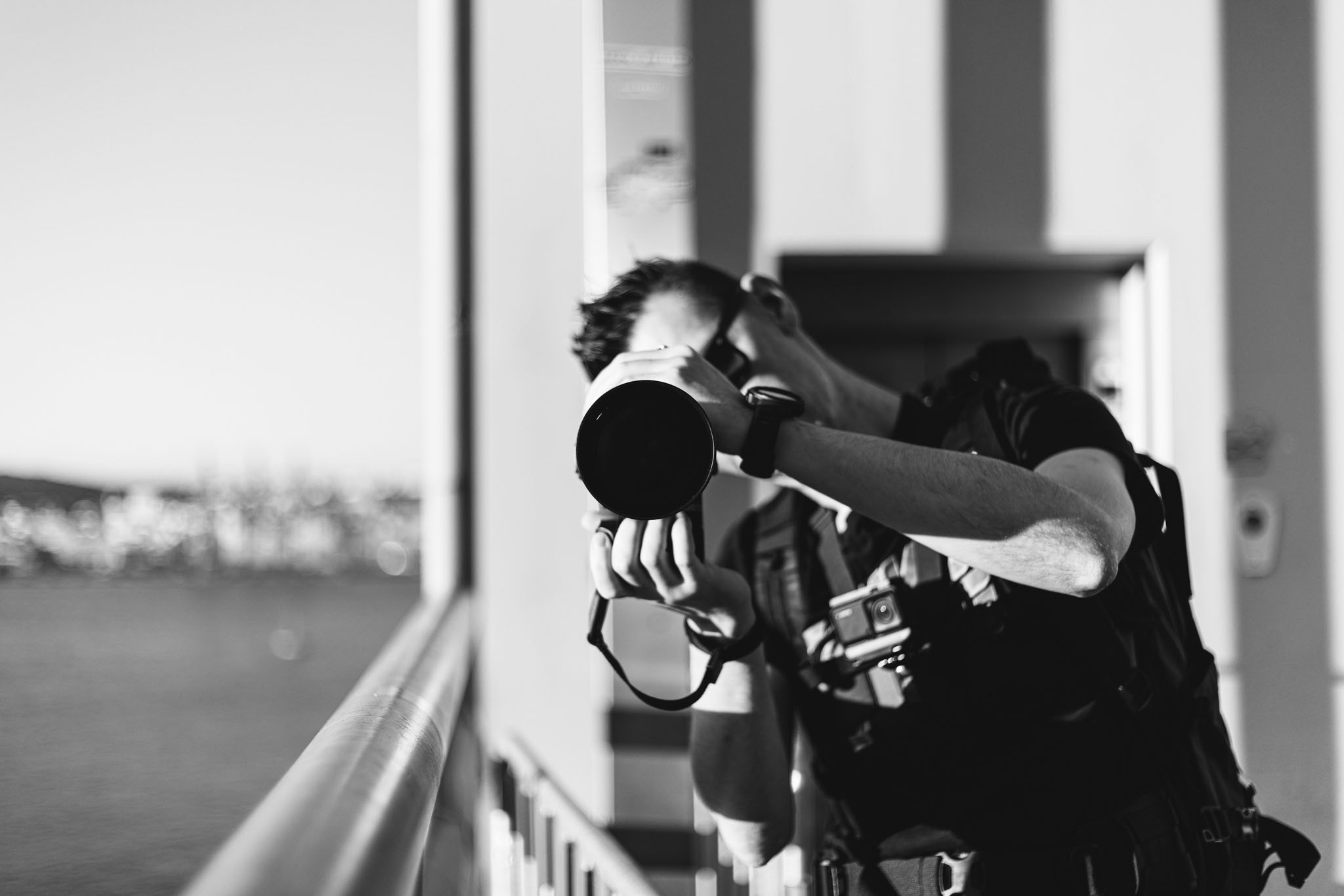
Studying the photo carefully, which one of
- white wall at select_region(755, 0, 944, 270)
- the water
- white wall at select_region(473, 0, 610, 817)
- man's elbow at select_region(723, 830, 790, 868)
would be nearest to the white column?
white wall at select_region(473, 0, 610, 817)

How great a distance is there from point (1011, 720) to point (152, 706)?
218 feet

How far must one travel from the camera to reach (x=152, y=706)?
6041cm

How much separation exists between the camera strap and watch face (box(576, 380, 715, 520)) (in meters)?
0.20

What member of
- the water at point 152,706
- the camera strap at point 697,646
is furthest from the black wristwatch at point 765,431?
the water at point 152,706

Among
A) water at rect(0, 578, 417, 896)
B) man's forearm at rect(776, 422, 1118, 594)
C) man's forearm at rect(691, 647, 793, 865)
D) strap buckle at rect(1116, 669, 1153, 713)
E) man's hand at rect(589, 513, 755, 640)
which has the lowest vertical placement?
water at rect(0, 578, 417, 896)

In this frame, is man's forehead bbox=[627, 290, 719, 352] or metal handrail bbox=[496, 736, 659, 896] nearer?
metal handrail bbox=[496, 736, 659, 896]

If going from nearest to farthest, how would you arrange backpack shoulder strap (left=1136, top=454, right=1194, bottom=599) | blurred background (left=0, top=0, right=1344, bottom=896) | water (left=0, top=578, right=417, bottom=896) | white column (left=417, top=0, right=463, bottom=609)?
backpack shoulder strap (left=1136, top=454, right=1194, bottom=599), blurred background (left=0, top=0, right=1344, bottom=896), white column (left=417, top=0, right=463, bottom=609), water (left=0, top=578, right=417, bottom=896)

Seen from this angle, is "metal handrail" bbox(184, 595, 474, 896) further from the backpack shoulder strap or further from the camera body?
the backpack shoulder strap

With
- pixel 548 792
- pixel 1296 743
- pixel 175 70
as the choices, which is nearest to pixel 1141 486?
pixel 548 792

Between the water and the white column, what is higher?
the white column

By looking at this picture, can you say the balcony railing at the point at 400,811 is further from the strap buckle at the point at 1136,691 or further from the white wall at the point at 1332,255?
the white wall at the point at 1332,255

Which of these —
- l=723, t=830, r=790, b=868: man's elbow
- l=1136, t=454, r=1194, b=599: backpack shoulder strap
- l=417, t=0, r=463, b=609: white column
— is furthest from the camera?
l=417, t=0, r=463, b=609: white column

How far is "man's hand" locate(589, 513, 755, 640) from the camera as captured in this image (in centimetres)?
111

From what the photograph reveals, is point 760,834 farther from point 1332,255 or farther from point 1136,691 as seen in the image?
point 1332,255
